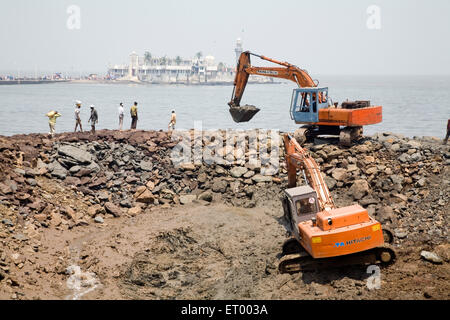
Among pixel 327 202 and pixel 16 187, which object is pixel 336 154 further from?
pixel 16 187

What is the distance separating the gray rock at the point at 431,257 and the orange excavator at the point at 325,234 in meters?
0.99

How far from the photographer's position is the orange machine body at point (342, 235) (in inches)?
459

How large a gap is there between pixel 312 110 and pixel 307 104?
1.78 ft

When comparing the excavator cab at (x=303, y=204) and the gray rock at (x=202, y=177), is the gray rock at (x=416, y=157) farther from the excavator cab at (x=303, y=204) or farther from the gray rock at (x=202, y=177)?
the gray rock at (x=202, y=177)

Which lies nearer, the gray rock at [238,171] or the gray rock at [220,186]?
the gray rock at [220,186]

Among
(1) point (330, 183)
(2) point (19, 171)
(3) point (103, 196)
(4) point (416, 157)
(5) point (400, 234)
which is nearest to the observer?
(5) point (400, 234)

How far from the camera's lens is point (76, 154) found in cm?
2009

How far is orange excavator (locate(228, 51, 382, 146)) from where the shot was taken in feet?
67.7

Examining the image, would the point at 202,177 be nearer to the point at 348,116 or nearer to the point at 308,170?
the point at 348,116

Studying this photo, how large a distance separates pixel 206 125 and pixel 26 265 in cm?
4652

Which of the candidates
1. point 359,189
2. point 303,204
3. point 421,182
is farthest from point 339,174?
point 303,204

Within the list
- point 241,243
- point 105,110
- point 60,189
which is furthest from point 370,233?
point 105,110

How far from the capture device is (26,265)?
1323 cm

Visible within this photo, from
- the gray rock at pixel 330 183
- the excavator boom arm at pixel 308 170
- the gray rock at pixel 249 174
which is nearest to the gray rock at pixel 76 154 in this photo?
the gray rock at pixel 249 174
